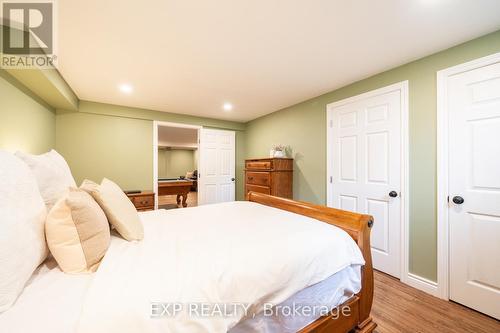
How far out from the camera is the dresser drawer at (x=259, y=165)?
130 inches

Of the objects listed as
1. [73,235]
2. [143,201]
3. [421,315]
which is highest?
[73,235]

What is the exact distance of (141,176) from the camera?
3.64 meters

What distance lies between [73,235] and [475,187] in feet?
9.46

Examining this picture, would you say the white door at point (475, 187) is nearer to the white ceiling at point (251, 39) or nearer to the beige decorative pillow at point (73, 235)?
the white ceiling at point (251, 39)

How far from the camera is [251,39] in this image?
1.71 metres

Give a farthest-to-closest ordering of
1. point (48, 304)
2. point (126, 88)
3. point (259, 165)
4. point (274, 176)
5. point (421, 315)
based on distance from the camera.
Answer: point (259, 165) → point (274, 176) → point (126, 88) → point (421, 315) → point (48, 304)

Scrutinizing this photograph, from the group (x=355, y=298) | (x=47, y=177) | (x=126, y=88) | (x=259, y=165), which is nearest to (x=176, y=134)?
(x=126, y=88)

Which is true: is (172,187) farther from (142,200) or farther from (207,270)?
(207,270)

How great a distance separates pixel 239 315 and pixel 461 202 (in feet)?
7.04

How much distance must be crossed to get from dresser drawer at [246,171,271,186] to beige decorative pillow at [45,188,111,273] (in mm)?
2587

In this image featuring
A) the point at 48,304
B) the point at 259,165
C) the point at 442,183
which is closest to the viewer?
the point at 48,304

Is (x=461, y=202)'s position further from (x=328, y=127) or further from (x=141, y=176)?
(x=141, y=176)

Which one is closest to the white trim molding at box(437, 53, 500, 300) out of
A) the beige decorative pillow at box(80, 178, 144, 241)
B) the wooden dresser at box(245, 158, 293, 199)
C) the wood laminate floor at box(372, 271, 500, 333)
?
the wood laminate floor at box(372, 271, 500, 333)

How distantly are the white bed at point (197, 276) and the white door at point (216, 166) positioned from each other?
9.09 ft
